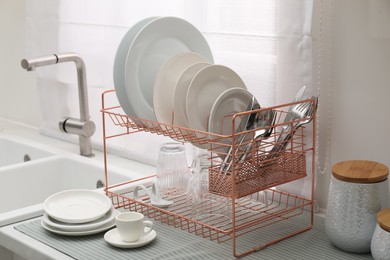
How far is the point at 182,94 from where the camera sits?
1591 mm

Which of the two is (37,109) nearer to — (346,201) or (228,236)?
(228,236)

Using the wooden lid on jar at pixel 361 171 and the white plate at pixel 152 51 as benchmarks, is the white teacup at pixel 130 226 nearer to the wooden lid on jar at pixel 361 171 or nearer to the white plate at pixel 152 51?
the white plate at pixel 152 51

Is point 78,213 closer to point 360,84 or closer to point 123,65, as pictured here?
point 123,65

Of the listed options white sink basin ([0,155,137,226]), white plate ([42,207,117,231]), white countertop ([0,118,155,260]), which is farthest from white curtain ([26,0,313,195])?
white plate ([42,207,117,231])

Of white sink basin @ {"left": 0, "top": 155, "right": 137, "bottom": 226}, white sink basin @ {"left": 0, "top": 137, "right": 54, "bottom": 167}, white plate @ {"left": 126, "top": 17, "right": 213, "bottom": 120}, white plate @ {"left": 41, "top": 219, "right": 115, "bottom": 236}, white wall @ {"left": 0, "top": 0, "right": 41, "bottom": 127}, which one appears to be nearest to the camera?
white plate @ {"left": 41, "top": 219, "right": 115, "bottom": 236}

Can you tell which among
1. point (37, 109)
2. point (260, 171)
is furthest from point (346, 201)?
point (37, 109)

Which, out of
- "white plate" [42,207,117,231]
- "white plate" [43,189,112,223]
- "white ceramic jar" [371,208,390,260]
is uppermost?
"white ceramic jar" [371,208,390,260]

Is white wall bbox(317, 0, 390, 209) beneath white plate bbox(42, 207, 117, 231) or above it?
above

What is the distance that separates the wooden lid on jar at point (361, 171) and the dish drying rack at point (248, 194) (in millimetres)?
132

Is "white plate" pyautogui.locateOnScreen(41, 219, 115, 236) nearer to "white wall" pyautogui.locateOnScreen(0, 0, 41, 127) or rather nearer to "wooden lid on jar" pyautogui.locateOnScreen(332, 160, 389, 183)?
"wooden lid on jar" pyautogui.locateOnScreen(332, 160, 389, 183)

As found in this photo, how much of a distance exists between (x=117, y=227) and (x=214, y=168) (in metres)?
0.25

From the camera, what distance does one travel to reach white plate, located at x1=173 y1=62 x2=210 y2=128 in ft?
5.18

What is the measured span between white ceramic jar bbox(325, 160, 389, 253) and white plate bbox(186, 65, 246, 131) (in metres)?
0.33

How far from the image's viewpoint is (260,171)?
1.48 meters
